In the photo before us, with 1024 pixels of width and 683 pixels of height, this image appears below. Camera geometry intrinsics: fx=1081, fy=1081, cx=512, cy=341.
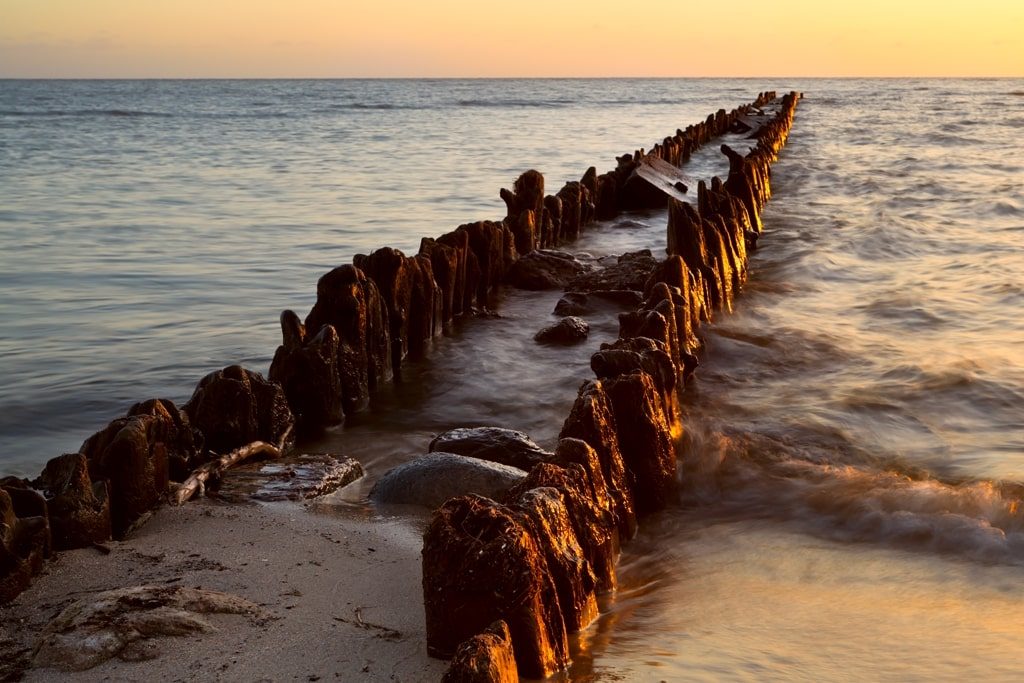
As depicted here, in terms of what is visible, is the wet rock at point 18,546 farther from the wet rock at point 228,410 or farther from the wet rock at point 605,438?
the wet rock at point 605,438

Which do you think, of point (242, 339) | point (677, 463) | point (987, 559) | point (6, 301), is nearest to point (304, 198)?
point (6, 301)

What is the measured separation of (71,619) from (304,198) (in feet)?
59.5

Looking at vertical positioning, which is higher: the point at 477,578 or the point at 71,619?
the point at 477,578

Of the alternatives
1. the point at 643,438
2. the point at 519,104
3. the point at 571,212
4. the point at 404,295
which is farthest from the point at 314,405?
the point at 519,104

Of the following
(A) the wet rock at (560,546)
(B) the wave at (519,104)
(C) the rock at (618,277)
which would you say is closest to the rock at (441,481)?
(A) the wet rock at (560,546)

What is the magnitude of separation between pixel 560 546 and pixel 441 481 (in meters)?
1.64

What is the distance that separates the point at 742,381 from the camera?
795cm

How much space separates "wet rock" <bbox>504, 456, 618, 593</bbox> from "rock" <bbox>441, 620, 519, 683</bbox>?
912 millimetres

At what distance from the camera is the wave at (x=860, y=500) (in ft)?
16.6

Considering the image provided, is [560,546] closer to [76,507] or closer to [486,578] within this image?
[486,578]

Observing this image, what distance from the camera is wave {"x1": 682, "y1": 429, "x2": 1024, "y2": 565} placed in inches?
199

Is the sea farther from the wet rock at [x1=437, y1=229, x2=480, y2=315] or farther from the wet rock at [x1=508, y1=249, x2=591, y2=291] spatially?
the wet rock at [x1=508, y1=249, x2=591, y2=291]

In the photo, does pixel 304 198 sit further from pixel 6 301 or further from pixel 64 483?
pixel 64 483

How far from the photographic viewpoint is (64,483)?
14.5 ft
